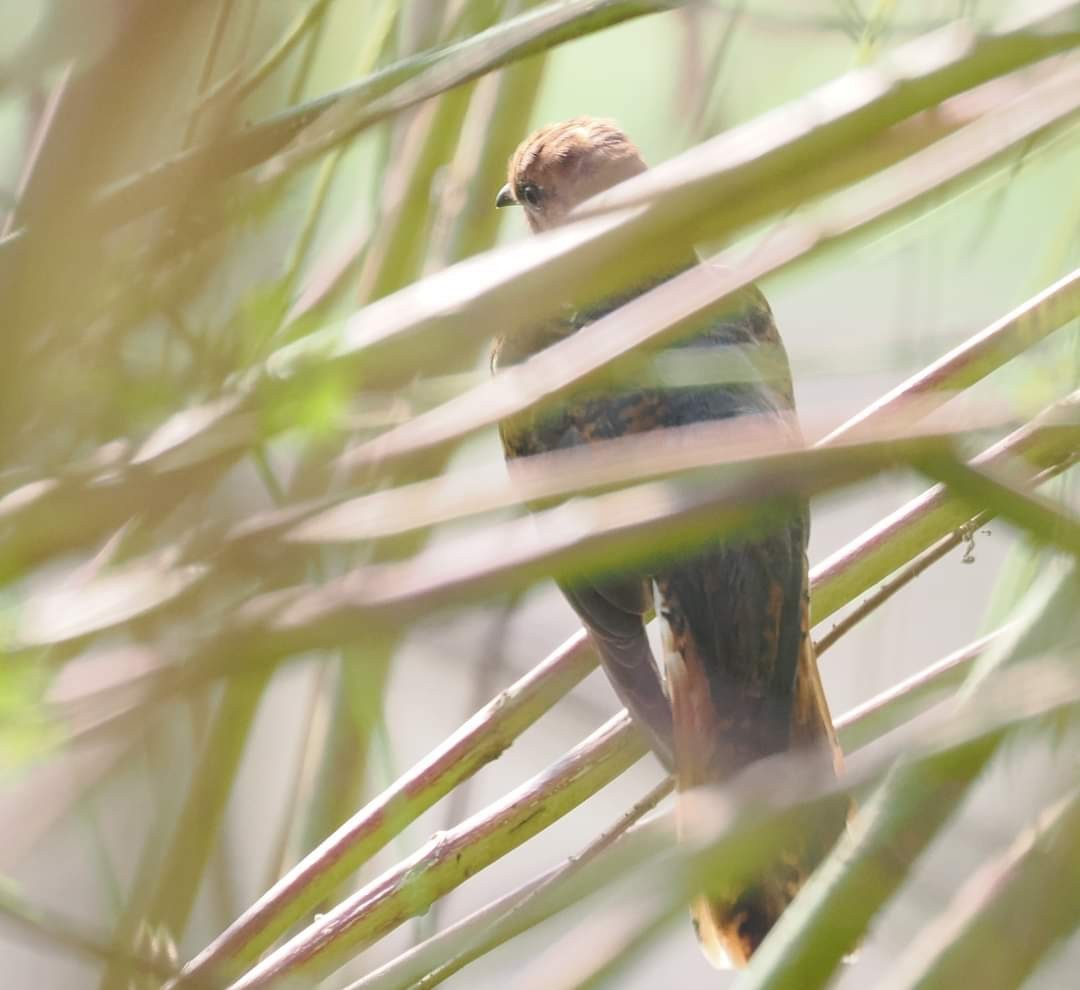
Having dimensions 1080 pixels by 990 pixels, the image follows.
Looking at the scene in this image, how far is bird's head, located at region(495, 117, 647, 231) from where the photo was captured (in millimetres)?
2455

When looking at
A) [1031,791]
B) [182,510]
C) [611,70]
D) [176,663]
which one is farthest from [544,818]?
[611,70]

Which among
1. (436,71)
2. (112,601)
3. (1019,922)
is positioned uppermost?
(436,71)

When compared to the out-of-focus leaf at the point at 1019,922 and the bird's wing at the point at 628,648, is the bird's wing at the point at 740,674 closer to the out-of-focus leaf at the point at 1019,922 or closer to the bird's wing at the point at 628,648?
the bird's wing at the point at 628,648

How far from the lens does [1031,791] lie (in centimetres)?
92

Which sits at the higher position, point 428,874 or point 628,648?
point 628,648

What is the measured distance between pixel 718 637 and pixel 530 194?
1.02 m

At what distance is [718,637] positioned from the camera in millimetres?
1854

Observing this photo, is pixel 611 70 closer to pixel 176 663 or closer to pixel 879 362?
pixel 879 362

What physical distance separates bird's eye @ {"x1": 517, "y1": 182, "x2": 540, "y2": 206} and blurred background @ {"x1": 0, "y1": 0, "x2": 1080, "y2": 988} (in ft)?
2.23

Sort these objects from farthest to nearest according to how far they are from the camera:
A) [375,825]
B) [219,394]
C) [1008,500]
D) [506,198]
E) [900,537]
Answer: [506,198] < [900,537] < [375,825] < [219,394] < [1008,500]

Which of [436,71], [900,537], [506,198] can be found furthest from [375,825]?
[506,198]

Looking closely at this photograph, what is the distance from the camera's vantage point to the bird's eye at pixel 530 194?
2459mm

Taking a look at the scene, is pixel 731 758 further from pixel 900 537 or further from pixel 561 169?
pixel 561 169

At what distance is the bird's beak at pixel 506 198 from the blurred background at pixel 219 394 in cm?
61
